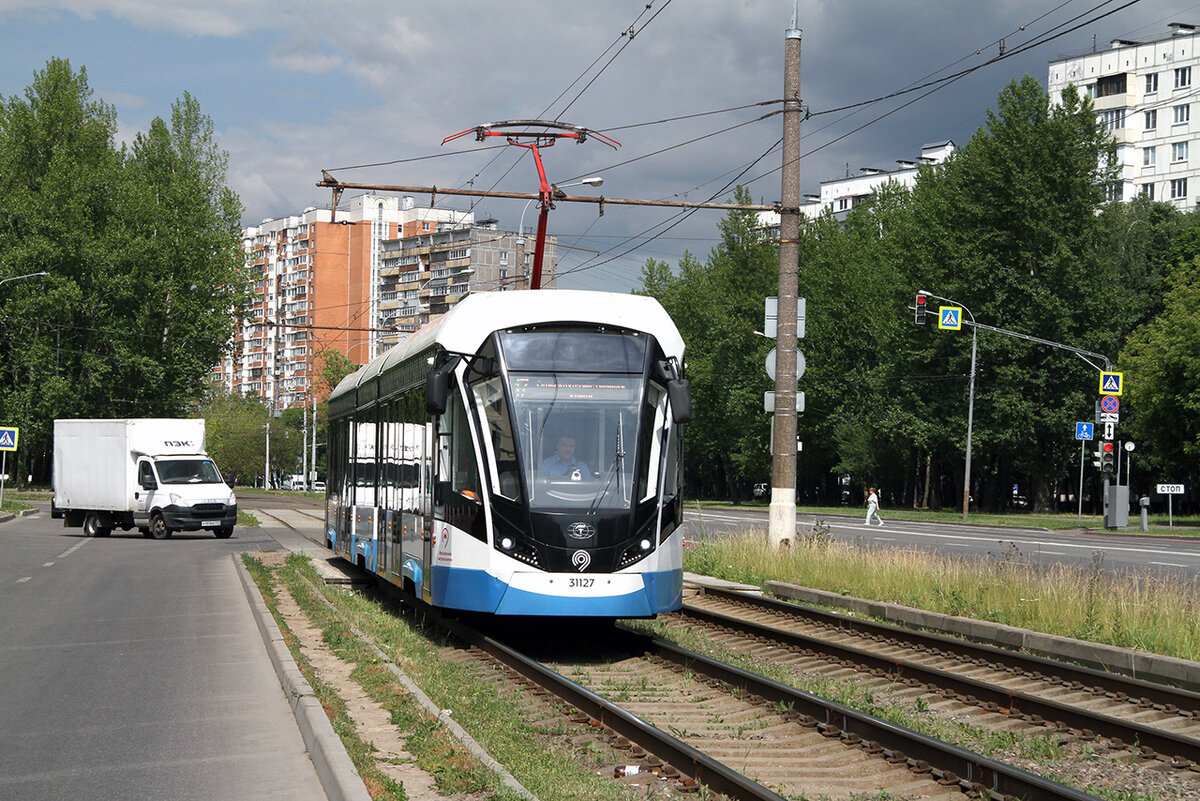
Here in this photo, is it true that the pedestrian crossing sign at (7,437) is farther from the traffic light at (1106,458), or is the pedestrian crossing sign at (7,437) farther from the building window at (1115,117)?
the building window at (1115,117)

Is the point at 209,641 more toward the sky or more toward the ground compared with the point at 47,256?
more toward the ground

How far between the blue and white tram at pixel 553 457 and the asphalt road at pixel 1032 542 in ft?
34.7

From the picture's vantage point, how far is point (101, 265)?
61250 mm

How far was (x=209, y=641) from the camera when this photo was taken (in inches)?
554

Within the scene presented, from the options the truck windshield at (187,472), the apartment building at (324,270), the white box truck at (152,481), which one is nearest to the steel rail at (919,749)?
the white box truck at (152,481)

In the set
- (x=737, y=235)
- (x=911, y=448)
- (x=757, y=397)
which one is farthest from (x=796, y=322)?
(x=737, y=235)

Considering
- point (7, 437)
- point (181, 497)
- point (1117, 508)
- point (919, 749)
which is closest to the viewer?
point (919, 749)

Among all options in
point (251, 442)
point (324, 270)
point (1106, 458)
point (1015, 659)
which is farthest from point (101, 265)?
point (324, 270)

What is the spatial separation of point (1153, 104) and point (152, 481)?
7754cm

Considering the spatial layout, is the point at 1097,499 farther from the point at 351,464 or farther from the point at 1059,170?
the point at 351,464

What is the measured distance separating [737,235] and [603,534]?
2780 inches

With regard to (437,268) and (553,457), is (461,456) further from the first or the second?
(437,268)

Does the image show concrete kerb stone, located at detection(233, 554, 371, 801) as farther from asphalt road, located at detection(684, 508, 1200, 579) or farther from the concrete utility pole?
asphalt road, located at detection(684, 508, 1200, 579)

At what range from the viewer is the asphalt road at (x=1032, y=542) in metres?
25.9
